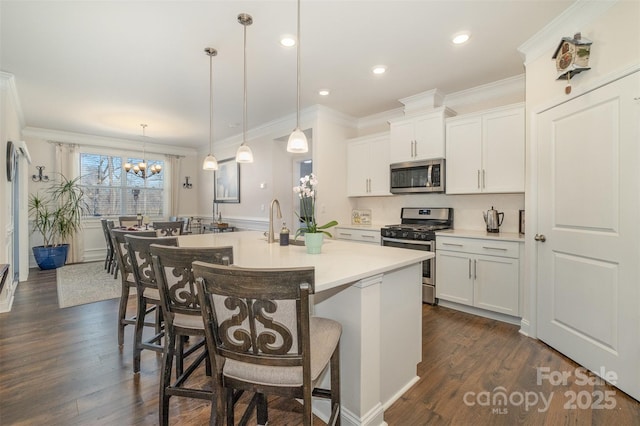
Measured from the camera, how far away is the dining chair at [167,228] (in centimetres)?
391

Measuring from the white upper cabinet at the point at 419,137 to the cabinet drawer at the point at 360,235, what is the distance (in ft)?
3.51

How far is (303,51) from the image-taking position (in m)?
2.83

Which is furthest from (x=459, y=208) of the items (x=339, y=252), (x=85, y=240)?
(x=85, y=240)

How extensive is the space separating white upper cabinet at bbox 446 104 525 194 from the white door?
60cm

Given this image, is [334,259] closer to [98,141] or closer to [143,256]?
[143,256]

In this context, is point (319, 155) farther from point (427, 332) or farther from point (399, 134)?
point (427, 332)

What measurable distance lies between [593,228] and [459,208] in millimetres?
1799

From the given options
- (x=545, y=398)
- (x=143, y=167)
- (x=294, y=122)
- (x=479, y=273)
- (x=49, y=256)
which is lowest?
(x=545, y=398)

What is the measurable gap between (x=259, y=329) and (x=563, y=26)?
3179 millimetres

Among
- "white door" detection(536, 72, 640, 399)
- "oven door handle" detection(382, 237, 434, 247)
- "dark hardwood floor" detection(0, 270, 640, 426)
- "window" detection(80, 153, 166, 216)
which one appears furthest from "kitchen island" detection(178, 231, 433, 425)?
"window" detection(80, 153, 166, 216)

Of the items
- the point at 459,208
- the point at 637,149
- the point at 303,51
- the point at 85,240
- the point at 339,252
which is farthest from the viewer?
the point at 85,240

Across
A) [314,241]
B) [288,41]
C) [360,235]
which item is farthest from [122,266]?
[360,235]

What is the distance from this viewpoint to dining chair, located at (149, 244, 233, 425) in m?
1.33

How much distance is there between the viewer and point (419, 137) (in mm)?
3924
